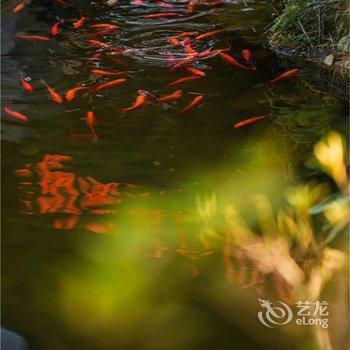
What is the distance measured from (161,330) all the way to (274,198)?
3.06 feet

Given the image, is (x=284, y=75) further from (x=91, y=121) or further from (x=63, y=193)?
(x=63, y=193)

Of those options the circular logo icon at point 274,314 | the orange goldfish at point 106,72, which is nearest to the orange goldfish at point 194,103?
the orange goldfish at point 106,72

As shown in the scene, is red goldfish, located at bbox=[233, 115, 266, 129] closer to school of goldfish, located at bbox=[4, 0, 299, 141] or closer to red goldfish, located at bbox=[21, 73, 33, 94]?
school of goldfish, located at bbox=[4, 0, 299, 141]

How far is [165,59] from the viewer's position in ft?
14.7

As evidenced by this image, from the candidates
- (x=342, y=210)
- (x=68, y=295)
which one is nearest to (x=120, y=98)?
(x=68, y=295)

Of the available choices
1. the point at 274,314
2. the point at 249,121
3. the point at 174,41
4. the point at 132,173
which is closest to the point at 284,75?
the point at 249,121

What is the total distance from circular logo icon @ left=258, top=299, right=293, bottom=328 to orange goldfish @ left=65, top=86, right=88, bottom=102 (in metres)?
2.15

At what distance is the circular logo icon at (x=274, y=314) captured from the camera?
216 centimetres

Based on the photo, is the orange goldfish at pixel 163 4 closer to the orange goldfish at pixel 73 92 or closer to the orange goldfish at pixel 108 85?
the orange goldfish at pixel 108 85

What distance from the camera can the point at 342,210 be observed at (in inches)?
64.4

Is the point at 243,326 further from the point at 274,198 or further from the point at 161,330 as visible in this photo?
the point at 274,198

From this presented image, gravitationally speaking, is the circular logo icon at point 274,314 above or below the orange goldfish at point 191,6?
below

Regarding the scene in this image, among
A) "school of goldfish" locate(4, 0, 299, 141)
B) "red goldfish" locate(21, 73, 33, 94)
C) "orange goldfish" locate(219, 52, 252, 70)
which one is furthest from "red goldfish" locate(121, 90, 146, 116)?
"orange goldfish" locate(219, 52, 252, 70)

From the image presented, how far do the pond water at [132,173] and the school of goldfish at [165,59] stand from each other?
3 centimetres
